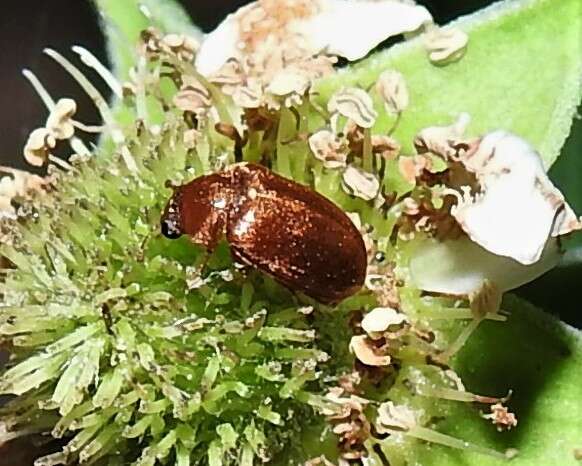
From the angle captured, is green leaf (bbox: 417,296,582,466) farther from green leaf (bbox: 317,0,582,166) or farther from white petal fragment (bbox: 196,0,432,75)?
white petal fragment (bbox: 196,0,432,75)

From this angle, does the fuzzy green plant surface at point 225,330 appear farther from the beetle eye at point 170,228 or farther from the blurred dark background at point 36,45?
the blurred dark background at point 36,45

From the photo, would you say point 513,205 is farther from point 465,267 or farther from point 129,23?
point 129,23

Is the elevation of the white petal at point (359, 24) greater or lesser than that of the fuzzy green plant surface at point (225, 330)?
greater

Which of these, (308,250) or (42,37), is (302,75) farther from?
(42,37)

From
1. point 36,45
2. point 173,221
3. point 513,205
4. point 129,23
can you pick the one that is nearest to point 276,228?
point 173,221

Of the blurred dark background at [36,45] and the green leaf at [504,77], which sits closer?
the green leaf at [504,77]

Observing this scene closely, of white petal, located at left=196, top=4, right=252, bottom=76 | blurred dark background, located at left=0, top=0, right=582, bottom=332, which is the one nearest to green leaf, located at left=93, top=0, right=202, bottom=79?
white petal, located at left=196, top=4, right=252, bottom=76

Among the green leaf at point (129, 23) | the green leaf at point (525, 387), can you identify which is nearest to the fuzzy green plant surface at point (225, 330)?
the green leaf at point (525, 387)
